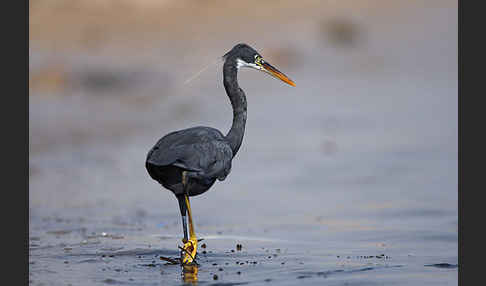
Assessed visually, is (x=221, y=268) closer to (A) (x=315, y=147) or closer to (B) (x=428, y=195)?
(B) (x=428, y=195)

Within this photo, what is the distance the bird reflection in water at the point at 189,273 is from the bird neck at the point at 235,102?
59.1 inches

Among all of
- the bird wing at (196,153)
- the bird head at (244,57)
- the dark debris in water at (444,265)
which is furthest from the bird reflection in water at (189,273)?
Result: the dark debris in water at (444,265)

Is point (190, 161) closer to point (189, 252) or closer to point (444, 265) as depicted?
point (189, 252)

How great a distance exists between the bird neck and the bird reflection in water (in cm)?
150

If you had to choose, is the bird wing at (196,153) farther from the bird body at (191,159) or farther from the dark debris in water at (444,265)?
the dark debris in water at (444,265)

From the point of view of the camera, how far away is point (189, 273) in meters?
10.2

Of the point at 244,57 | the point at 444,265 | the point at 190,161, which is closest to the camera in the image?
the point at 190,161

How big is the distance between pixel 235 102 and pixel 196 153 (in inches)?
49.6

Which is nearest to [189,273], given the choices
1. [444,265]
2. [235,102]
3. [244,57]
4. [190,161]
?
[190,161]

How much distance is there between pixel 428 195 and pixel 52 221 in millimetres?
6531

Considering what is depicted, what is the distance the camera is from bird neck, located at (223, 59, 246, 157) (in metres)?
11.2

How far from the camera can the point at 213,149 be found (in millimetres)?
10477

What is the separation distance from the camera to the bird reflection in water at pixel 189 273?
9784 mm

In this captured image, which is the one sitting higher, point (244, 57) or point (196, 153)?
point (244, 57)
